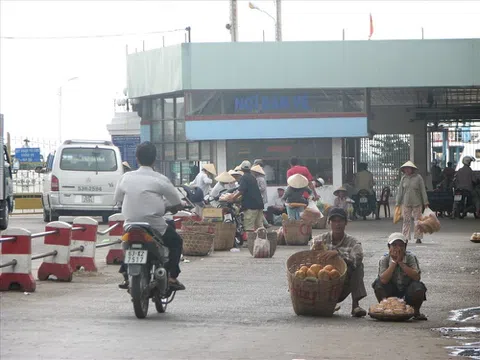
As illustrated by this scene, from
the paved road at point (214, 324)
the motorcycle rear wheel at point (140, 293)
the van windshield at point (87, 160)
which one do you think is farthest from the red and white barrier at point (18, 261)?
the van windshield at point (87, 160)

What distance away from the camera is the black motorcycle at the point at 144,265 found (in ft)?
37.0

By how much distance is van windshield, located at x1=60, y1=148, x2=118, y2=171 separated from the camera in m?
30.3

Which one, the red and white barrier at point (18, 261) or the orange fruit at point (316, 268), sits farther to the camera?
the red and white barrier at point (18, 261)

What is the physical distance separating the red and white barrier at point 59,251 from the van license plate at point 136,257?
4122 millimetres

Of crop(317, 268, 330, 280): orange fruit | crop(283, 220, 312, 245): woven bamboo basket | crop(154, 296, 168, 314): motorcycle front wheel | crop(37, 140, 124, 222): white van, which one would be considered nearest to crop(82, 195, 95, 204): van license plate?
crop(37, 140, 124, 222): white van

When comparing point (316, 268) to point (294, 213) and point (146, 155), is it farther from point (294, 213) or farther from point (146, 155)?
point (294, 213)

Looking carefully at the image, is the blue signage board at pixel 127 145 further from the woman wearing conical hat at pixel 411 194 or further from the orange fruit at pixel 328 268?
the orange fruit at pixel 328 268

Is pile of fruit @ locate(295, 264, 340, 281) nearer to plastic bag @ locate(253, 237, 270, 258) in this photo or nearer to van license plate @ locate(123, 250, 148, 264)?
van license plate @ locate(123, 250, 148, 264)

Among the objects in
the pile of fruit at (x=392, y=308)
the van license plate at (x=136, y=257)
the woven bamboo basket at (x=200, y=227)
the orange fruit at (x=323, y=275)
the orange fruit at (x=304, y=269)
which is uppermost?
the van license plate at (x=136, y=257)

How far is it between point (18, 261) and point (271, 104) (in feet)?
78.1

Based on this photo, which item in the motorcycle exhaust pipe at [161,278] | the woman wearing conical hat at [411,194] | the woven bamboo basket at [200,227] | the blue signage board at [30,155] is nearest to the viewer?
the motorcycle exhaust pipe at [161,278]

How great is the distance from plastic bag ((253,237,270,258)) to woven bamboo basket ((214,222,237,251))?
214 cm

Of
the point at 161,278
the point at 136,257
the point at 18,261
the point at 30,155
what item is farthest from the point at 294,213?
the point at 30,155

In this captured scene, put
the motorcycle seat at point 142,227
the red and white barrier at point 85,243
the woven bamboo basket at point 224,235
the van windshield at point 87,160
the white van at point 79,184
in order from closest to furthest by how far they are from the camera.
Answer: the motorcycle seat at point 142,227 → the red and white barrier at point 85,243 → the woven bamboo basket at point 224,235 → the white van at point 79,184 → the van windshield at point 87,160
